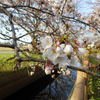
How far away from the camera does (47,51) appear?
1.81 feet

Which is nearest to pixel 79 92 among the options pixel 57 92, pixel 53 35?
pixel 53 35

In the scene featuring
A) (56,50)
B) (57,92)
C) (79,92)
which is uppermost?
(56,50)

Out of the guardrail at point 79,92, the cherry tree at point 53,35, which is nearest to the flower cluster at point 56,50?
the cherry tree at point 53,35

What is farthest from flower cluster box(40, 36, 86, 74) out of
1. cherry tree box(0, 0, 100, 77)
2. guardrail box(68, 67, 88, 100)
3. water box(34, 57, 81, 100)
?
water box(34, 57, 81, 100)

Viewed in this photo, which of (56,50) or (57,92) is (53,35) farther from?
(57,92)

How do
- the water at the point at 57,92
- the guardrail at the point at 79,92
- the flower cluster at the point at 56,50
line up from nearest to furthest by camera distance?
the flower cluster at the point at 56,50
the guardrail at the point at 79,92
the water at the point at 57,92

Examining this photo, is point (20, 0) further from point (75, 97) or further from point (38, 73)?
point (75, 97)

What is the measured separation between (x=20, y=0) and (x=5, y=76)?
304cm

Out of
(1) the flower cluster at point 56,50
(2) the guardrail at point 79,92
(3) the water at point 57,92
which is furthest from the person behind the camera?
(3) the water at point 57,92

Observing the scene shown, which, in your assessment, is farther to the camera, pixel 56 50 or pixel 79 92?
pixel 79 92

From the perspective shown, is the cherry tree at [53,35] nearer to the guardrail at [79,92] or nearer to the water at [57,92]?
the guardrail at [79,92]

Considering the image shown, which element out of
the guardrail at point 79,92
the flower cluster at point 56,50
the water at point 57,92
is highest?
the flower cluster at point 56,50

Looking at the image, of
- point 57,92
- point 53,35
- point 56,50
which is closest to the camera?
point 56,50

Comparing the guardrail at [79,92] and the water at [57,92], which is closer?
the guardrail at [79,92]
